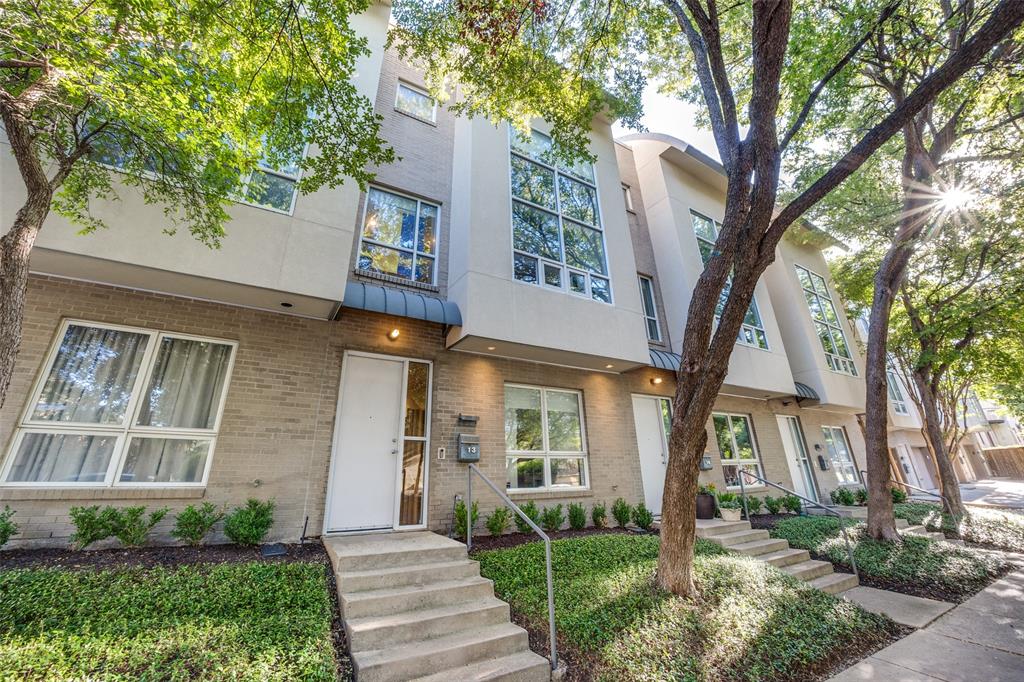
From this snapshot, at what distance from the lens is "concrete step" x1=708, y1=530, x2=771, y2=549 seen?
6461mm

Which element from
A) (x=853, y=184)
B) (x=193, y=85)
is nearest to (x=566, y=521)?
(x=193, y=85)

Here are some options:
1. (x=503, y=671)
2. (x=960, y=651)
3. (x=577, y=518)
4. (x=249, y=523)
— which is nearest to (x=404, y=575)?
(x=503, y=671)

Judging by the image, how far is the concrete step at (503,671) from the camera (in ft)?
10.4

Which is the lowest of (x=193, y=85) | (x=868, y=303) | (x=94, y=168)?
(x=94, y=168)

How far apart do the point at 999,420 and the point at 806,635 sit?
4613cm

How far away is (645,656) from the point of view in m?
3.44

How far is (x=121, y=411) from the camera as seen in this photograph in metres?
4.75

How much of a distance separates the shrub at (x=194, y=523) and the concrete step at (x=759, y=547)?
715cm

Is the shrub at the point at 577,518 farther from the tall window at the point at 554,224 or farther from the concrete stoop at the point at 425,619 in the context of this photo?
the tall window at the point at 554,224

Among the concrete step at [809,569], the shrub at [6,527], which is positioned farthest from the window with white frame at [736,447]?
the shrub at [6,527]

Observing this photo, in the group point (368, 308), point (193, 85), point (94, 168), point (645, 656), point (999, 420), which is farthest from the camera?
point (999, 420)

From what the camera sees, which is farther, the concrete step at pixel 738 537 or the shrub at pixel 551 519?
the shrub at pixel 551 519

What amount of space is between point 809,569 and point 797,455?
713cm

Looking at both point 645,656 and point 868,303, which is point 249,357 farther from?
point 868,303
